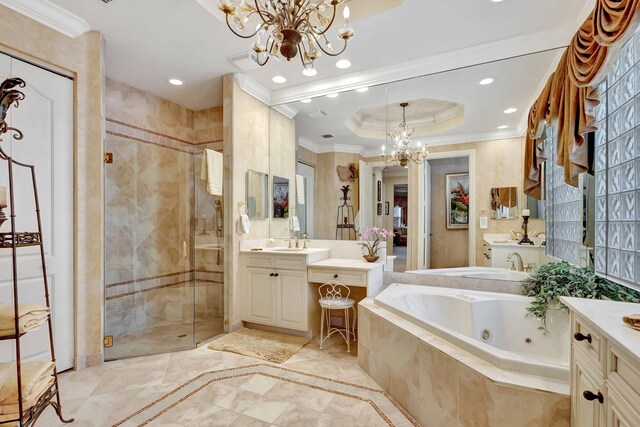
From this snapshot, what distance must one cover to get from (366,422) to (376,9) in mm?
2785

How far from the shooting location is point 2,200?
153 cm

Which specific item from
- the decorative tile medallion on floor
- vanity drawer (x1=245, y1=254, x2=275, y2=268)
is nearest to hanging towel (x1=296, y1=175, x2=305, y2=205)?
vanity drawer (x1=245, y1=254, x2=275, y2=268)

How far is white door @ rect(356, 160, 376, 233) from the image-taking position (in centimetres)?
343

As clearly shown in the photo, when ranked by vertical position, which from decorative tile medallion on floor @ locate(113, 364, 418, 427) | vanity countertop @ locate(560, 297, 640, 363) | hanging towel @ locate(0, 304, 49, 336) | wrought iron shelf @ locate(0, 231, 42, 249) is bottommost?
decorative tile medallion on floor @ locate(113, 364, 418, 427)

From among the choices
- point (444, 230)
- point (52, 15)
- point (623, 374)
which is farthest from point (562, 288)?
point (52, 15)

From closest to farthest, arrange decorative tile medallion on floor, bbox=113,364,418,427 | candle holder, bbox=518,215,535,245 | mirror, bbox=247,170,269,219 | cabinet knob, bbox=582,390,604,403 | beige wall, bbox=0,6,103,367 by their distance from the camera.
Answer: cabinet knob, bbox=582,390,604,403 → decorative tile medallion on floor, bbox=113,364,418,427 → beige wall, bbox=0,6,103,367 → candle holder, bbox=518,215,535,245 → mirror, bbox=247,170,269,219

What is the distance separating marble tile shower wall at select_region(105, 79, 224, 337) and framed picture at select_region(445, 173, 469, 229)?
240 centimetres

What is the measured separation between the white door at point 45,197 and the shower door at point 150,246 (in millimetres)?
448

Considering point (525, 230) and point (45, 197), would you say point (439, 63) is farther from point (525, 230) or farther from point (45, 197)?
point (45, 197)

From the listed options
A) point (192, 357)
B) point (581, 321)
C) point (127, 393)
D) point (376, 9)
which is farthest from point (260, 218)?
point (581, 321)

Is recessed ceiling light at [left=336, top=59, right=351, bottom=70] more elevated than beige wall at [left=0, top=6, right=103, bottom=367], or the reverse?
recessed ceiling light at [left=336, top=59, right=351, bottom=70]

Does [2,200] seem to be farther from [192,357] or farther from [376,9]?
[376,9]

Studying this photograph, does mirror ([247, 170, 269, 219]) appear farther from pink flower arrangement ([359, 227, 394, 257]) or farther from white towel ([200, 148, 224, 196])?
pink flower arrangement ([359, 227, 394, 257])

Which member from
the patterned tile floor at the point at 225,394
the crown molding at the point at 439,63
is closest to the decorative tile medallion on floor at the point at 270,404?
the patterned tile floor at the point at 225,394
